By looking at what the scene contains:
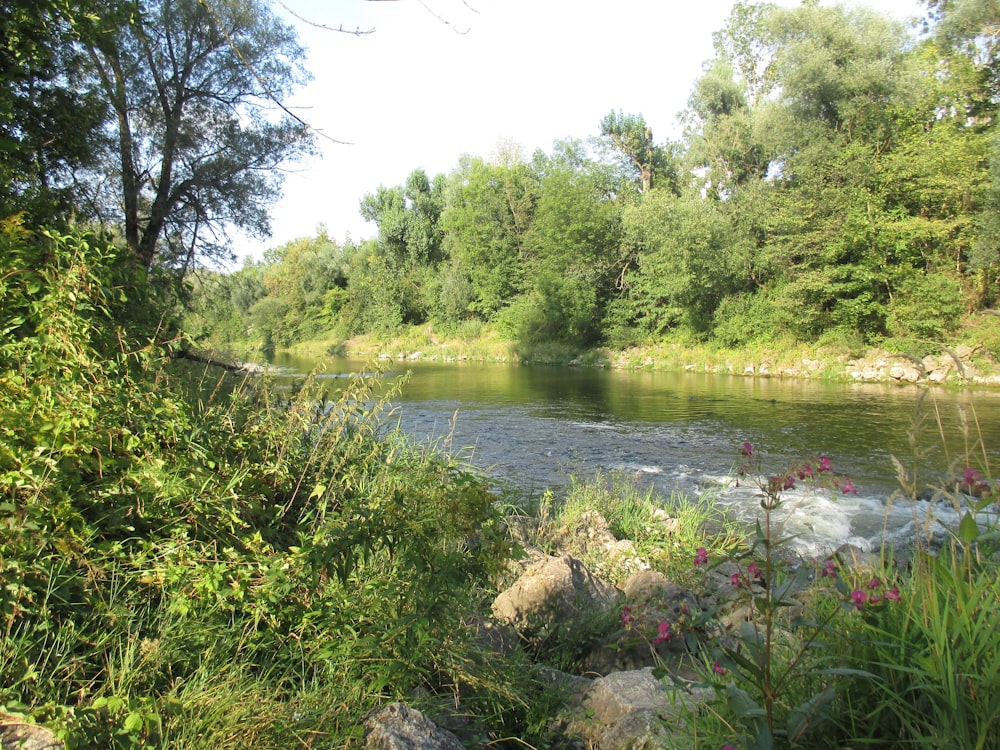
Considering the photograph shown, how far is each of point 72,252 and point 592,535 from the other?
4.81 meters

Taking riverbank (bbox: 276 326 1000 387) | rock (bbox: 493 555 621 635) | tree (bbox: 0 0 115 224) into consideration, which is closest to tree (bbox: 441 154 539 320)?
riverbank (bbox: 276 326 1000 387)

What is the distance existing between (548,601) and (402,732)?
192 cm

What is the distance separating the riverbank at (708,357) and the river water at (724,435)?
140 centimetres

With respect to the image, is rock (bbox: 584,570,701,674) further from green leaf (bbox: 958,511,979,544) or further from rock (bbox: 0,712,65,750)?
rock (bbox: 0,712,65,750)

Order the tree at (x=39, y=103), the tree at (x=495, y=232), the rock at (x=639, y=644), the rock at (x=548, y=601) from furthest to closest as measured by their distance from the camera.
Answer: the tree at (x=495, y=232) → the rock at (x=548, y=601) → the tree at (x=39, y=103) → the rock at (x=639, y=644)

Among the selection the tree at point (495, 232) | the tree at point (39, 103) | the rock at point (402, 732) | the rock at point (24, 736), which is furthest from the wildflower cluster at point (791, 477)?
the tree at point (495, 232)

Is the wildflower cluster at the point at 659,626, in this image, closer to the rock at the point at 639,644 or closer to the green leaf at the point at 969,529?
the rock at the point at 639,644

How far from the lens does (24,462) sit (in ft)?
7.77

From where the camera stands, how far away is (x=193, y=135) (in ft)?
45.0

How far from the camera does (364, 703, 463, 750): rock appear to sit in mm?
2074

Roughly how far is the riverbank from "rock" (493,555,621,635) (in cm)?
629

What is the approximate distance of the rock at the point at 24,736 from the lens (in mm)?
1729

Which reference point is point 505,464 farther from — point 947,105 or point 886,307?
point 947,105

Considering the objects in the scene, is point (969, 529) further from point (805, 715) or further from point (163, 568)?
point (163, 568)
